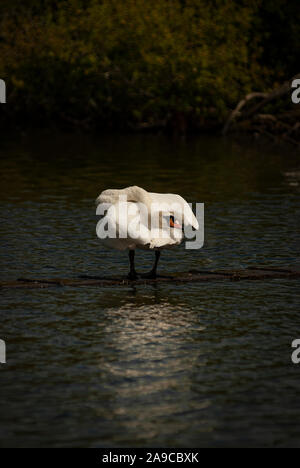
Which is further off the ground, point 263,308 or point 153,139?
point 153,139

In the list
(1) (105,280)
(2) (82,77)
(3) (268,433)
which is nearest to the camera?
(3) (268,433)

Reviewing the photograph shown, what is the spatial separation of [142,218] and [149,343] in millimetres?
3194

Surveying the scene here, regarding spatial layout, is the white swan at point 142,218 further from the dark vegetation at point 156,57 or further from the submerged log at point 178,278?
the dark vegetation at point 156,57

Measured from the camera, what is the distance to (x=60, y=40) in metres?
54.9

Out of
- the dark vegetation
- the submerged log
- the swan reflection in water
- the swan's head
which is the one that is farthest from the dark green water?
the dark vegetation

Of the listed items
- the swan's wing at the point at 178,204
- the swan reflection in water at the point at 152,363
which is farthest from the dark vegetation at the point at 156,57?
the swan reflection in water at the point at 152,363

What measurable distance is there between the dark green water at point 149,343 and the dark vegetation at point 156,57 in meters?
27.2

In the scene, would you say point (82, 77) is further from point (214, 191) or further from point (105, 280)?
point (105, 280)

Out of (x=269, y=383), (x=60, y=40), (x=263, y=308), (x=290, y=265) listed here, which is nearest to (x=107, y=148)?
(x=60, y=40)

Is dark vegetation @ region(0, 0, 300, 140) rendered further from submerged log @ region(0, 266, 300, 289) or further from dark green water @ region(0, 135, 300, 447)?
submerged log @ region(0, 266, 300, 289)

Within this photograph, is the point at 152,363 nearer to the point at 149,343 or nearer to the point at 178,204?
the point at 149,343

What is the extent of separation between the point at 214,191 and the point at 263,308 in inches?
623

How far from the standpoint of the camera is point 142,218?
14.7 metres

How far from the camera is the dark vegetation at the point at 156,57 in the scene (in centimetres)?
5119
